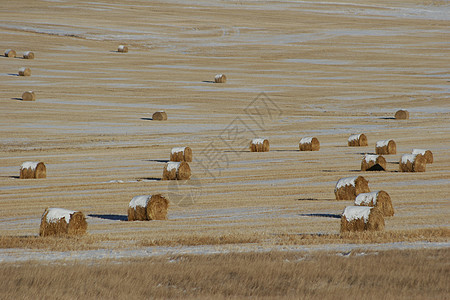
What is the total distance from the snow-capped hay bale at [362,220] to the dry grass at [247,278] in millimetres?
3143

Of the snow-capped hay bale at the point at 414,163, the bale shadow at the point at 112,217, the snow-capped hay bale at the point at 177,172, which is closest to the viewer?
the bale shadow at the point at 112,217

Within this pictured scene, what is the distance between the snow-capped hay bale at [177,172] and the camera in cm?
2677

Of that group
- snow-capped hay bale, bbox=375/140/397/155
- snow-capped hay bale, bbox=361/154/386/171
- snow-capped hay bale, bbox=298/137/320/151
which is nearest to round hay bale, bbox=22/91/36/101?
snow-capped hay bale, bbox=298/137/320/151

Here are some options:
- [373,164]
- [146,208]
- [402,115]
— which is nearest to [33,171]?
[146,208]

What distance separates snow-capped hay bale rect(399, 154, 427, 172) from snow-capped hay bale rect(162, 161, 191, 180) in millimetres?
7929

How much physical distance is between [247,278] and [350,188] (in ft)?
35.8

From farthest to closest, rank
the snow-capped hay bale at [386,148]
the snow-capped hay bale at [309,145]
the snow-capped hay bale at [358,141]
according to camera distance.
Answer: the snow-capped hay bale at [358,141] → the snow-capped hay bale at [309,145] → the snow-capped hay bale at [386,148]

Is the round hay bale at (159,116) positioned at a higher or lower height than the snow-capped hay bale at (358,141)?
higher

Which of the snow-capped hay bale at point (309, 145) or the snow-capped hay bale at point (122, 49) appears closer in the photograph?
the snow-capped hay bale at point (309, 145)

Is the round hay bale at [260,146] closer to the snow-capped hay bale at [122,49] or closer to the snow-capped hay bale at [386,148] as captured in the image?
the snow-capped hay bale at [386,148]

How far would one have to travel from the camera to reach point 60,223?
16.0 metres

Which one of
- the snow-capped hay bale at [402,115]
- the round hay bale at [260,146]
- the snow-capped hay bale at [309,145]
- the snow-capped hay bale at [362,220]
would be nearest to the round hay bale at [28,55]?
the snow-capped hay bale at [402,115]

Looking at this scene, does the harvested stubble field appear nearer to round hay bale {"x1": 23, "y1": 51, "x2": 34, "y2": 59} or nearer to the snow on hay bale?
the snow on hay bale

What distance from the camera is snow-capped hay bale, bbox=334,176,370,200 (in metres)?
20.8
